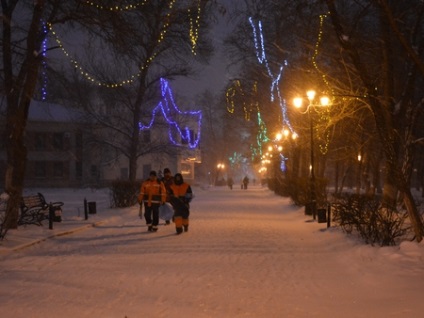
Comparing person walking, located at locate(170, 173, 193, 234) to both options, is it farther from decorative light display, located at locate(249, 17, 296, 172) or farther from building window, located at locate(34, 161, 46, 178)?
building window, located at locate(34, 161, 46, 178)

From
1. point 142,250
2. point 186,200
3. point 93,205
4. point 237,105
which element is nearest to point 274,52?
point 237,105

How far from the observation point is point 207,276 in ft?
31.2

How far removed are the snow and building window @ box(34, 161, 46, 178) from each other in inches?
2020

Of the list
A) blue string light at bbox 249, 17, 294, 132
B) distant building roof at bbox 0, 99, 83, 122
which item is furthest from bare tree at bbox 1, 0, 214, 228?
distant building roof at bbox 0, 99, 83, 122

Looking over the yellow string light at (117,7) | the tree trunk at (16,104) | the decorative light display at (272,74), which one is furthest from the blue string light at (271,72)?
the yellow string light at (117,7)

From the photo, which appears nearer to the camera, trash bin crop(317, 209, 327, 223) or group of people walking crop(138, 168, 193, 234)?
group of people walking crop(138, 168, 193, 234)

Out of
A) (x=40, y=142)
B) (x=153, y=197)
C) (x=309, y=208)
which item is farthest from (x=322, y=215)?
(x=40, y=142)

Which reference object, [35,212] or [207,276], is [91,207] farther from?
[207,276]

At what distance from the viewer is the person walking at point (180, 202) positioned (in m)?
16.9

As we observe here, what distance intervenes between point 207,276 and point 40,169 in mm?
59672

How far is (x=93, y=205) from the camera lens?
24.0 meters

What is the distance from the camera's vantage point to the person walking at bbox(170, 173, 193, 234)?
55.5ft

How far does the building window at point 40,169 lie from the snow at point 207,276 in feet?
168

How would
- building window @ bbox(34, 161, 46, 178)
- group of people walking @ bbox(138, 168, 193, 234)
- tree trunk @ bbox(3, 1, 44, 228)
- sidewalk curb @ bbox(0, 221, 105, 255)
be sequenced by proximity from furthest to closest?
building window @ bbox(34, 161, 46, 178) < group of people walking @ bbox(138, 168, 193, 234) < tree trunk @ bbox(3, 1, 44, 228) < sidewalk curb @ bbox(0, 221, 105, 255)
